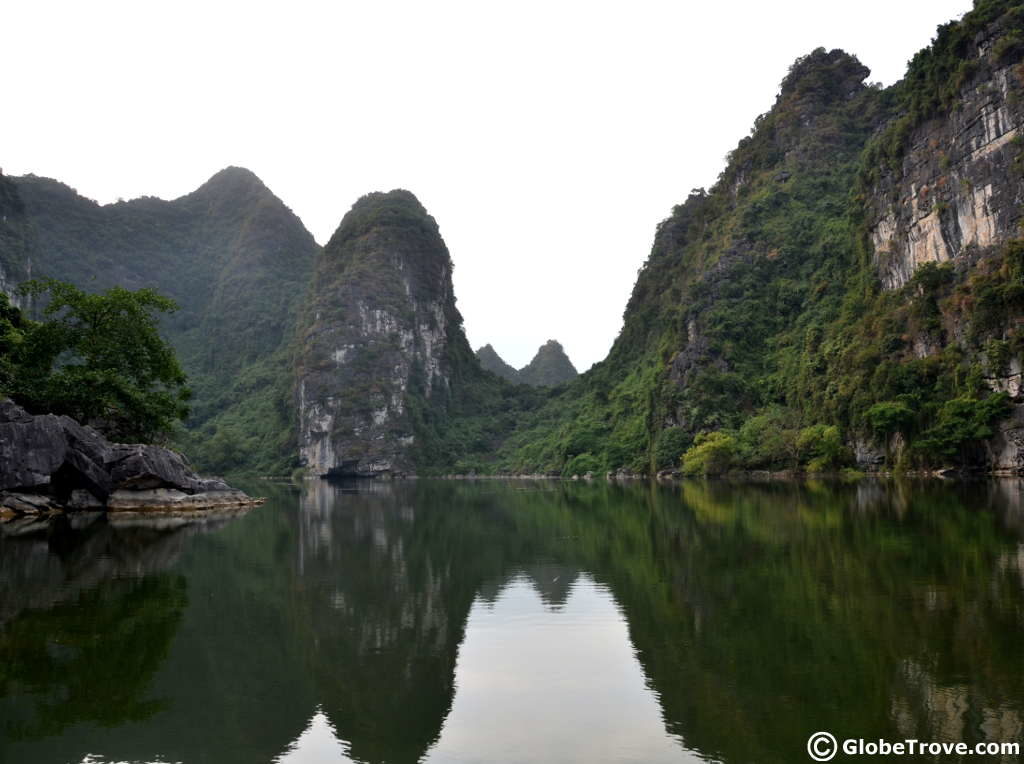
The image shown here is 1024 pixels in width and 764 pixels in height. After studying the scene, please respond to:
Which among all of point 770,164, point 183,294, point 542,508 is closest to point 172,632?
point 542,508

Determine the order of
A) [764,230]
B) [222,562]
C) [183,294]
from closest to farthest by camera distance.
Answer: [222,562] < [764,230] < [183,294]

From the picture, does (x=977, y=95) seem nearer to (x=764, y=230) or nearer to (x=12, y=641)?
(x=764, y=230)

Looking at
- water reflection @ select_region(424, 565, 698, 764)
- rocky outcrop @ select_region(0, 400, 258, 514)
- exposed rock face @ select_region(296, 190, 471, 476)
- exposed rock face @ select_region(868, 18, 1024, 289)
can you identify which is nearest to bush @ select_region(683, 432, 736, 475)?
exposed rock face @ select_region(868, 18, 1024, 289)

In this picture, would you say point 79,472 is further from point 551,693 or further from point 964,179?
point 964,179

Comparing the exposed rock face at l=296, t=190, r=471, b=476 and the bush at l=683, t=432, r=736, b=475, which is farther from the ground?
the exposed rock face at l=296, t=190, r=471, b=476

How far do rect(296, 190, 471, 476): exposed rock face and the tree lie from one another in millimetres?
79480

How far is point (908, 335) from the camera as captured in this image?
53531 millimetres

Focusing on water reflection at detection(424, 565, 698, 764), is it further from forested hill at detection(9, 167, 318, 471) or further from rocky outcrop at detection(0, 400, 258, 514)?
forested hill at detection(9, 167, 318, 471)

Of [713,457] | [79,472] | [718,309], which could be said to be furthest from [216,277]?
[79,472]

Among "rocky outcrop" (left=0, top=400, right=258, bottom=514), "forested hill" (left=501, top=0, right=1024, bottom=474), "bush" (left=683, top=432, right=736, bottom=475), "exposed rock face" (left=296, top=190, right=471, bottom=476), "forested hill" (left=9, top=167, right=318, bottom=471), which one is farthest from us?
"forested hill" (left=9, top=167, right=318, bottom=471)

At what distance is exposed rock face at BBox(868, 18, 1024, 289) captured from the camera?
4988 cm

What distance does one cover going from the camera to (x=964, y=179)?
5372cm

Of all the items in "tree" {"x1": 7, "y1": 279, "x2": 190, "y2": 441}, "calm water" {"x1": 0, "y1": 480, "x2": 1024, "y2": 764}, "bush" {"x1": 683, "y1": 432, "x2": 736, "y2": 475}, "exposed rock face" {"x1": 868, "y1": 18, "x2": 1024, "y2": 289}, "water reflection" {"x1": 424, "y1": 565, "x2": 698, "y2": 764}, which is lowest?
"water reflection" {"x1": 424, "y1": 565, "x2": 698, "y2": 764}

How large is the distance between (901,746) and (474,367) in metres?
153
